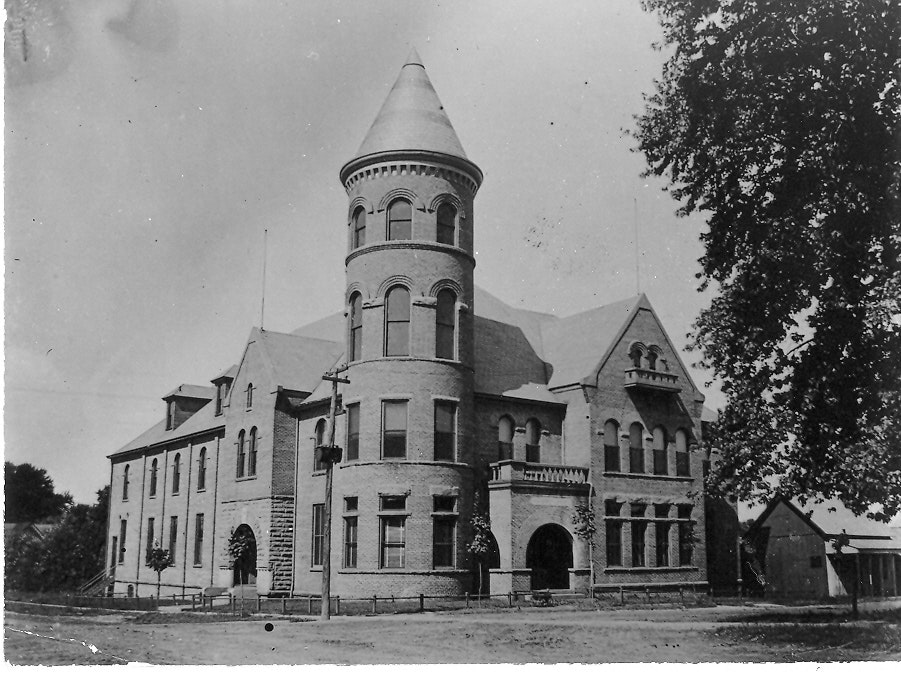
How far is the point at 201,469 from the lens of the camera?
151 feet

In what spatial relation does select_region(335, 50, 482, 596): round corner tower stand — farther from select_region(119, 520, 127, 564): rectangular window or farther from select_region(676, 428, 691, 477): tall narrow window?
select_region(119, 520, 127, 564): rectangular window

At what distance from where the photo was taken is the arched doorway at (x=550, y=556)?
3656 centimetres

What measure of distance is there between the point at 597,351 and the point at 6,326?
23.7m

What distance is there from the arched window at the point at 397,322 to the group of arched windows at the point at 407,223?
1.96 meters

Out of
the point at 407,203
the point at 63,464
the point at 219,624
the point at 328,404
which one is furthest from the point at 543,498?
the point at 63,464

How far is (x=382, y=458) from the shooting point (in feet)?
107

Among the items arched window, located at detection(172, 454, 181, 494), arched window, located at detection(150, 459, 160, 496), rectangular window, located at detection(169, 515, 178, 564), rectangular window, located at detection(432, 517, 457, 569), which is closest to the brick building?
rectangular window, located at detection(432, 517, 457, 569)

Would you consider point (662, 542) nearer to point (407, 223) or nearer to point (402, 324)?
point (402, 324)

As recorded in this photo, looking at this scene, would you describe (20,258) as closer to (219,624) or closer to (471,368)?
(219,624)

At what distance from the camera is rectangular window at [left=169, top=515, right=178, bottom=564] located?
1850 inches

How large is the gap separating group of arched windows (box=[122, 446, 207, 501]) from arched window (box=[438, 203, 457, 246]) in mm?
19083

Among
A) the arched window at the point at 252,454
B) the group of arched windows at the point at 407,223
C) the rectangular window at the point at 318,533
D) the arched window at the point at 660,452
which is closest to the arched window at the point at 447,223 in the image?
the group of arched windows at the point at 407,223

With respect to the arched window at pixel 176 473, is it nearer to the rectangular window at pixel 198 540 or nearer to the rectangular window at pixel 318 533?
the rectangular window at pixel 198 540

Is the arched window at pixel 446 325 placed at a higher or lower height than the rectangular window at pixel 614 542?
higher
